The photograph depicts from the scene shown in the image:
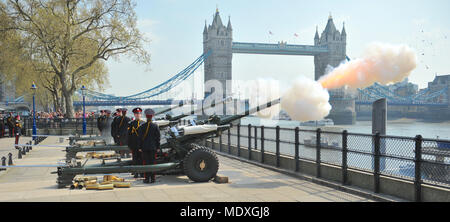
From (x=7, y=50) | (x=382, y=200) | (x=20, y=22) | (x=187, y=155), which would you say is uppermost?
(x=20, y=22)

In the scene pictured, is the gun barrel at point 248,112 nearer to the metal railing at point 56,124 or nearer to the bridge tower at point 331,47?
the metal railing at point 56,124

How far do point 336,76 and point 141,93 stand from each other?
80589mm

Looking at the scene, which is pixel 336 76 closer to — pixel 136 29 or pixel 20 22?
pixel 136 29

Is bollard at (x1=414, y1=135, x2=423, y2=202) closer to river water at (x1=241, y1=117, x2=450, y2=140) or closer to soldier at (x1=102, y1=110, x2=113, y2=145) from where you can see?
soldier at (x1=102, y1=110, x2=113, y2=145)

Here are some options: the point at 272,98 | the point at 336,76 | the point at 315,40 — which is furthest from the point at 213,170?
the point at 315,40

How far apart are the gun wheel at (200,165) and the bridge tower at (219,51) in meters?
110

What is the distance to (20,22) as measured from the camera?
101 ft

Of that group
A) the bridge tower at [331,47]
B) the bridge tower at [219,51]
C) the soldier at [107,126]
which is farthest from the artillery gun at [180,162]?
the bridge tower at [331,47]

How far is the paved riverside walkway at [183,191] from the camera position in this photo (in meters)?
7.62

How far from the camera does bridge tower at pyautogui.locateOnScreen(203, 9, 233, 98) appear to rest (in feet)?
399

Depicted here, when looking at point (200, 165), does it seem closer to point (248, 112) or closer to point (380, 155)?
point (248, 112)

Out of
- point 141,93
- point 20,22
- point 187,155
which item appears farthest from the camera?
point 141,93

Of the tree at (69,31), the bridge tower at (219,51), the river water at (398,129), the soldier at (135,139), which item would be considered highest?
the bridge tower at (219,51)

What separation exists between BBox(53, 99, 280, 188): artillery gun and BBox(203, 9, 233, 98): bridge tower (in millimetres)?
109617
